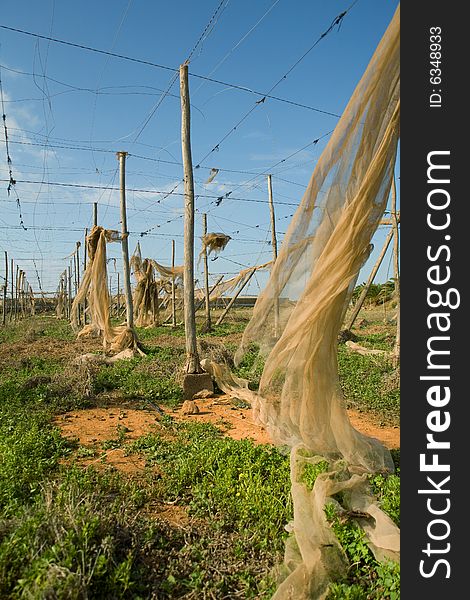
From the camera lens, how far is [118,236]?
1416cm

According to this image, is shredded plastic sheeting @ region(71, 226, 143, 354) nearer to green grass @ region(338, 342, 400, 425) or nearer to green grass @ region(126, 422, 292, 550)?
green grass @ region(338, 342, 400, 425)

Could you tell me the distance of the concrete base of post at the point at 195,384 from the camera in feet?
27.3

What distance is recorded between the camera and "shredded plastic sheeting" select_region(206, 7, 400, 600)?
122 inches

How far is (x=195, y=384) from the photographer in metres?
8.39

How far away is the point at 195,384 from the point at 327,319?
5.15 meters

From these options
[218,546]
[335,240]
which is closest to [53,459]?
[218,546]

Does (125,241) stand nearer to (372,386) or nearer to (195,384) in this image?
(195,384)

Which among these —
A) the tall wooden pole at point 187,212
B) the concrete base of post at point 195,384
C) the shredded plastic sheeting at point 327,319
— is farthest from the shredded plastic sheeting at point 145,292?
the shredded plastic sheeting at point 327,319

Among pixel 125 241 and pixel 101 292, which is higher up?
pixel 125 241

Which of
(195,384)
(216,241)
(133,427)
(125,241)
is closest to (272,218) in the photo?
(216,241)

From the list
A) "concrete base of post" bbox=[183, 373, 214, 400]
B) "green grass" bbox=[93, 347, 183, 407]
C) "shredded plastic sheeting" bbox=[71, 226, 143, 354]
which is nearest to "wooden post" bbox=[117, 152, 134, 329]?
"shredded plastic sheeting" bbox=[71, 226, 143, 354]

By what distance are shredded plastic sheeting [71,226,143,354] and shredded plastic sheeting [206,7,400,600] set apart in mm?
9634

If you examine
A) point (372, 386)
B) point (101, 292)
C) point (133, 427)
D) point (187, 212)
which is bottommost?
point (133, 427)

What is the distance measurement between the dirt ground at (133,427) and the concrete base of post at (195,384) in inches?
11.7
